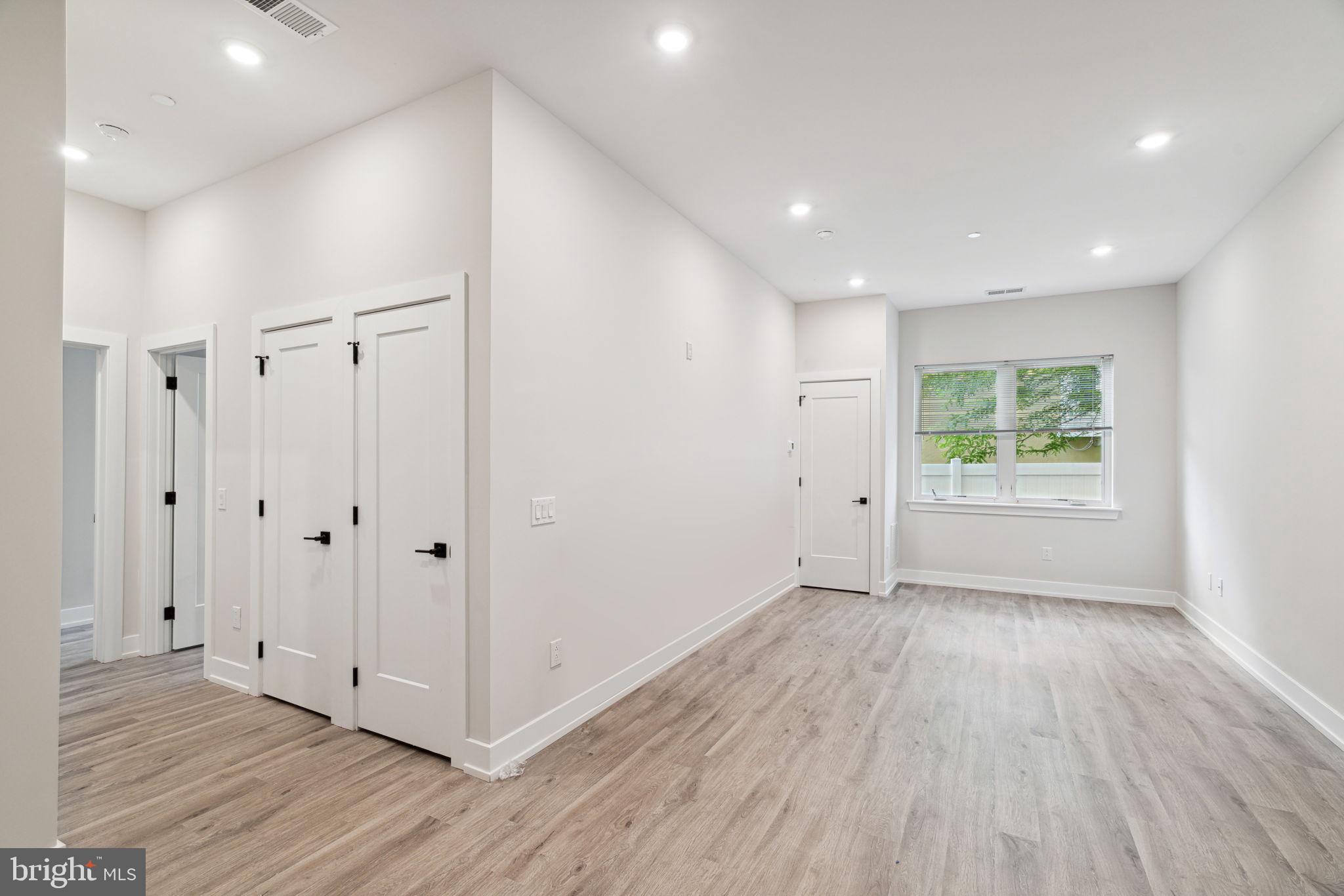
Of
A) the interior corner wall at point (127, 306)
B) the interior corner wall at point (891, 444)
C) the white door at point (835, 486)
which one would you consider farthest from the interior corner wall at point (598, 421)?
the interior corner wall at point (127, 306)

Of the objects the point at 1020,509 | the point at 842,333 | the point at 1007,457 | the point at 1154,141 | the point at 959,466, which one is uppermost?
the point at 1154,141

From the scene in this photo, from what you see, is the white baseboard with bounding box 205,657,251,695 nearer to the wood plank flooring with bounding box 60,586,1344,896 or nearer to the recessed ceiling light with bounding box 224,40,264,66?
the wood plank flooring with bounding box 60,586,1344,896

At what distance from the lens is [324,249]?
316 cm

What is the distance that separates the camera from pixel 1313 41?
2.38 metres

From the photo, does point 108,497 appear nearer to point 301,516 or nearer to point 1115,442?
point 301,516

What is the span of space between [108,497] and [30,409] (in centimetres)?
328

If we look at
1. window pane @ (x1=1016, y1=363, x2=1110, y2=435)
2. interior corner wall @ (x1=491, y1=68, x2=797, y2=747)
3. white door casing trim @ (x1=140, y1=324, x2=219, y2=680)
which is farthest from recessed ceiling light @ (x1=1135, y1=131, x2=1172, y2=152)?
white door casing trim @ (x1=140, y1=324, x2=219, y2=680)

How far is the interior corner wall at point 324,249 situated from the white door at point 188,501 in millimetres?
225

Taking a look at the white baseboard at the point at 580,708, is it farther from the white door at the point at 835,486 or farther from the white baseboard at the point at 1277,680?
the white baseboard at the point at 1277,680

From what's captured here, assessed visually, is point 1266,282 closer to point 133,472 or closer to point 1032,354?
point 1032,354

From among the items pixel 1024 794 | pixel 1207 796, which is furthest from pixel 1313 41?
pixel 1024 794

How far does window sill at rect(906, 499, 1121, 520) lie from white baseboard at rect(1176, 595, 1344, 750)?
1.11m

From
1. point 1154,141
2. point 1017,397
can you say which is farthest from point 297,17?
point 1017,397

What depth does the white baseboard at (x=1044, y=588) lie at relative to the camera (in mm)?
5727
